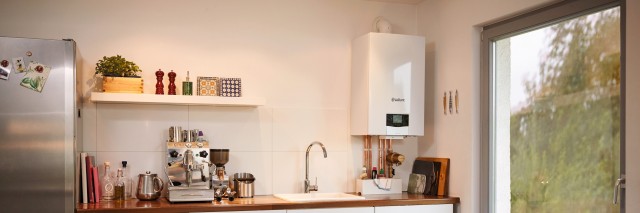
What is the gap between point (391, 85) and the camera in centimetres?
434

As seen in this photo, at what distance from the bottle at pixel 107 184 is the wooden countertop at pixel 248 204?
0.13 m

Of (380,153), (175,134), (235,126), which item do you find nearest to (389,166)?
(380,153)

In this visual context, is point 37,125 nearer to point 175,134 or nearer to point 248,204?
point 175,134

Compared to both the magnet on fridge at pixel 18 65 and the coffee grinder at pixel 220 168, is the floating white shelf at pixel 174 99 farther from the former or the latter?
the magnet on fridge at pixel 18 65

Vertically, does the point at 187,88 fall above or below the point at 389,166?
above

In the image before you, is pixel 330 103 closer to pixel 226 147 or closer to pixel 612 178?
pixel 226 147

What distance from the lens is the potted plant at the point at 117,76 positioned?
385cm

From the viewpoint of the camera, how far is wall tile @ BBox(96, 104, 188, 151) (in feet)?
13.2

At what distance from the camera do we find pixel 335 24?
4.59 metres

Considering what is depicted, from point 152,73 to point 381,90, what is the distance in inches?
55.8

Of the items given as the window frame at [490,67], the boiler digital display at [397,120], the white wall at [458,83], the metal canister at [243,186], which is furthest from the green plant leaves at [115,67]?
the window frame at [490,67]

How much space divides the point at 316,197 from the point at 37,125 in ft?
5.50

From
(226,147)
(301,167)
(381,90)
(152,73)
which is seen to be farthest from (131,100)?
(381,90)

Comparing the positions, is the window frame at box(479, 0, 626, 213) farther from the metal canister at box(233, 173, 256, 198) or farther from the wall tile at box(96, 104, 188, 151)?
the wall tile at box(96, 104, 188, 151)
